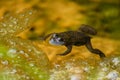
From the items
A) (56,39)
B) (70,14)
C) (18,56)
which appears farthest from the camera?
(70,14)

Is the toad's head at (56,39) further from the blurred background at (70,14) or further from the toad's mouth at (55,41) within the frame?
the blurred background at (70,14)

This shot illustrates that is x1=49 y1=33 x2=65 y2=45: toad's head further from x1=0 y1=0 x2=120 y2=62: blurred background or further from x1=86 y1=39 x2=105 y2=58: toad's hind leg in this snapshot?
x1=0 y1=0 x2=120 y2=62: blurred background

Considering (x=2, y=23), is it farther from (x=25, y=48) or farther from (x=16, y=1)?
(x=16, y=1)

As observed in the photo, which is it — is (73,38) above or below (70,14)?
below

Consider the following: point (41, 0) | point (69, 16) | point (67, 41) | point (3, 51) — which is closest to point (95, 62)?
point (67, 41)

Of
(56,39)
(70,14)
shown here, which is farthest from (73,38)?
(70,14)

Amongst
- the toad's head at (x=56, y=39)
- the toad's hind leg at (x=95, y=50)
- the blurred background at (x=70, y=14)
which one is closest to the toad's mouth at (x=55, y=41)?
the toad's head at (x=56, y=39)

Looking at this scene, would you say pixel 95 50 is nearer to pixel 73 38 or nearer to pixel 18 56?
pixel 73 38

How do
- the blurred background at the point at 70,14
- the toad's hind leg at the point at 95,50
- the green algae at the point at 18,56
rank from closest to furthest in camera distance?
the green algae at the point at 18,56, the toad's hind leg at the point at 95,50, the blurred background at the point at 70,14
